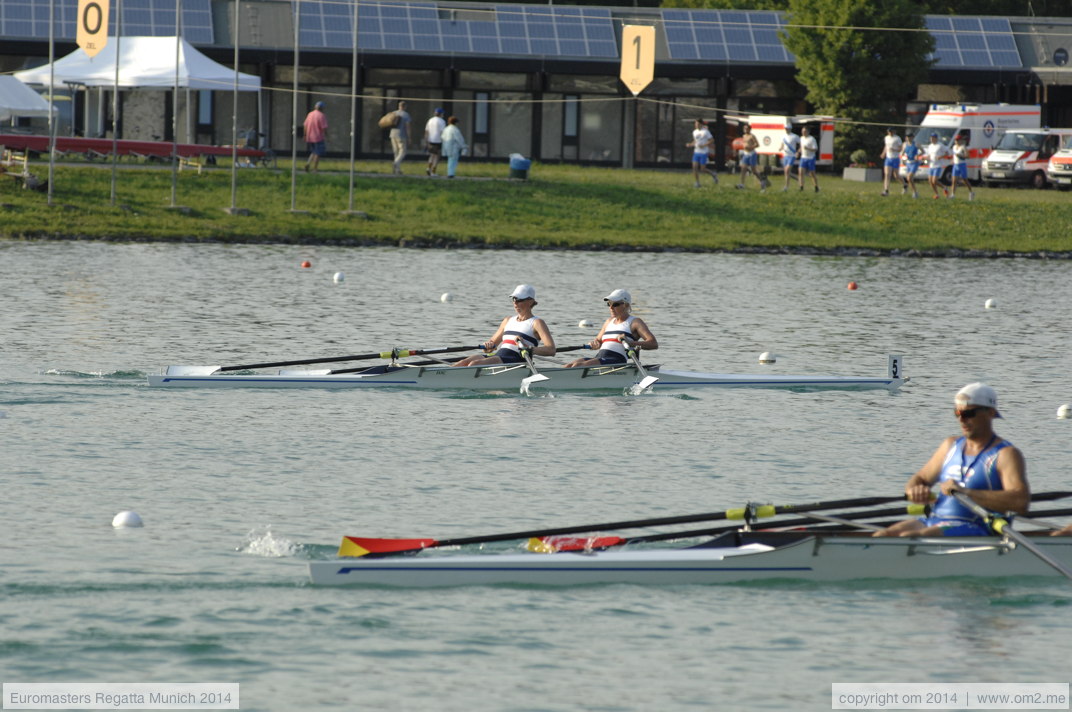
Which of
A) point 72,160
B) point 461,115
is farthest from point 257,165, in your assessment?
point 461,115

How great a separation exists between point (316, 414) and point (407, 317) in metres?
8.03

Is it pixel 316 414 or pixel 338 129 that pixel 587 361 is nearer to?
pixel 316 414

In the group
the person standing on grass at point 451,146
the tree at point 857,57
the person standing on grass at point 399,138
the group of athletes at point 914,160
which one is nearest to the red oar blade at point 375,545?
the person standing on grass at point 451,146

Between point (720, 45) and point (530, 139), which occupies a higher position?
point (720, 45)

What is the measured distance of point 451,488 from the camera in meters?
13.4

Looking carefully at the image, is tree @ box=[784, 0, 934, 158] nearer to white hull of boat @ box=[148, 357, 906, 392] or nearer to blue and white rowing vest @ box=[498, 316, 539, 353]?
white hull of boat @ box=[148, 357, 906, 392]

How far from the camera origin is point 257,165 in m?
41.2

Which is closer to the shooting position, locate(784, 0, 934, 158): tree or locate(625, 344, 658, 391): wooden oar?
locate(625, 344, 658, 391): wooden oar

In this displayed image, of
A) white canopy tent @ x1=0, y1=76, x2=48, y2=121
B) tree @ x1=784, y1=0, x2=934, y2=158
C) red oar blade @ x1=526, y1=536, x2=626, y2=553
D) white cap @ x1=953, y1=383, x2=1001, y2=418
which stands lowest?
red oar blade @ x1=526, y1=536, x2=626, y2=553

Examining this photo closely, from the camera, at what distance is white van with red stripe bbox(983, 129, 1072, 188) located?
4722cm

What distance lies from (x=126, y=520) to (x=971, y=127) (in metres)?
40.7

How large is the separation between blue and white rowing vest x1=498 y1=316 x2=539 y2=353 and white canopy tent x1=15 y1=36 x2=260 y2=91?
20590 mm

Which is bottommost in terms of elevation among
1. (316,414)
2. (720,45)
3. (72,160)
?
(316,414)

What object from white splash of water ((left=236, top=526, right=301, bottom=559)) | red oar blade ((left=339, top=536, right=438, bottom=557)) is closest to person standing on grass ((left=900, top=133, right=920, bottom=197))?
white splash of water ((left=236, top=526, right=301, bottom=559))
